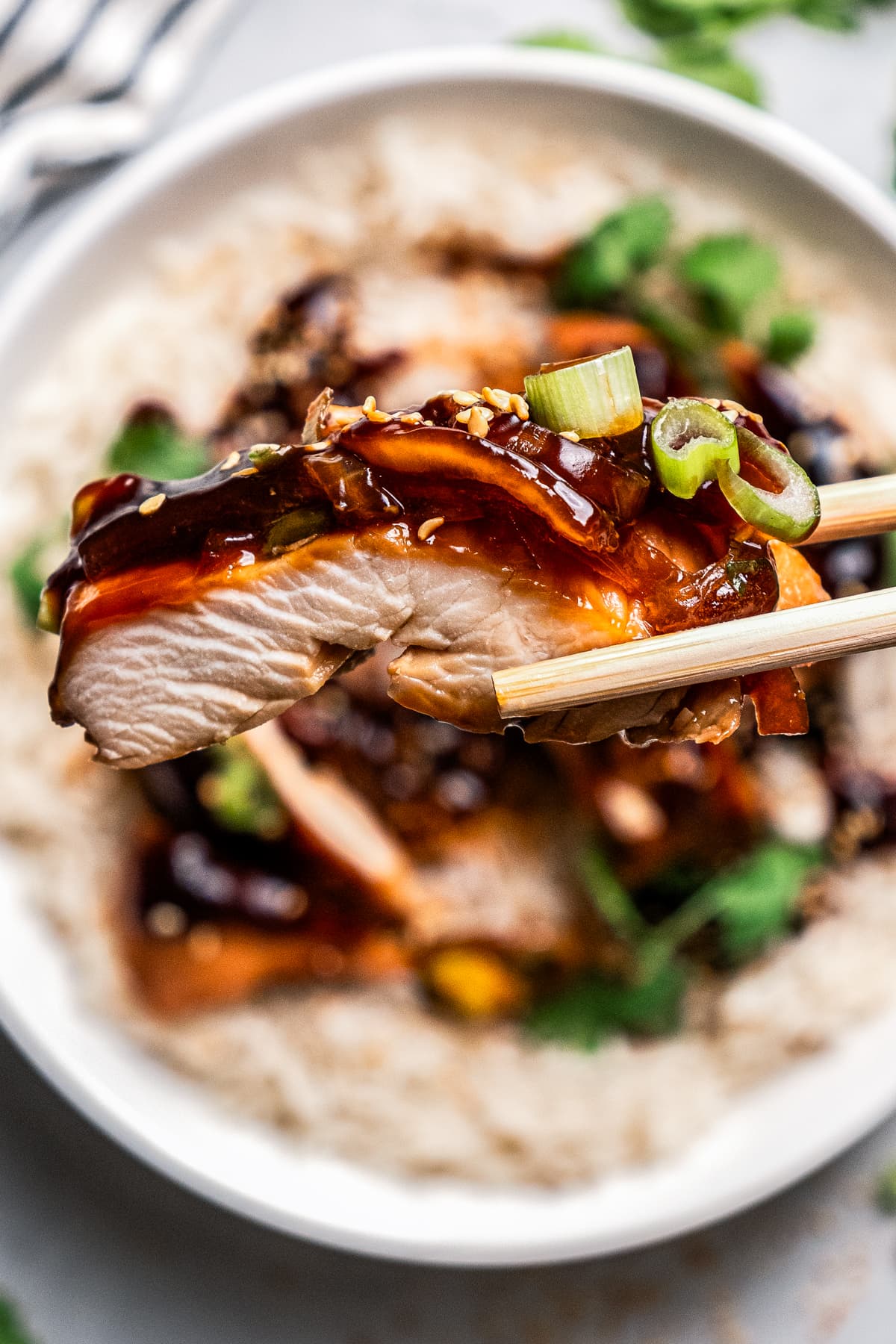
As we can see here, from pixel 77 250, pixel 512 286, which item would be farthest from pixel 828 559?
pixel 77 250

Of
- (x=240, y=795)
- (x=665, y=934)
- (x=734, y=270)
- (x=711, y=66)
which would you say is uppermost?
(x=711, y=66)

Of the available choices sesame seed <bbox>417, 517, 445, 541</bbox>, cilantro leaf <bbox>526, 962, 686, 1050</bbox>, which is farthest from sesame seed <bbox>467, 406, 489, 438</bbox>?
cilantro leaf <bbox>526, 962, 686, 1050</bbox>

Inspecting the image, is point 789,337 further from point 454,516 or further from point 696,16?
point 454,516

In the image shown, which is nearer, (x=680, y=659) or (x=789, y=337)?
(x=680, y=659)

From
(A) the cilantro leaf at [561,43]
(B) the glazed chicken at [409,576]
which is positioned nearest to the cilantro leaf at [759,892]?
(B) the glazed chicken at [409,576]

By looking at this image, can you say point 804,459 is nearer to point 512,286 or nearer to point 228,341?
point 512,286

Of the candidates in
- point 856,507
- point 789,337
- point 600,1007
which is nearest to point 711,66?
point 789,337
